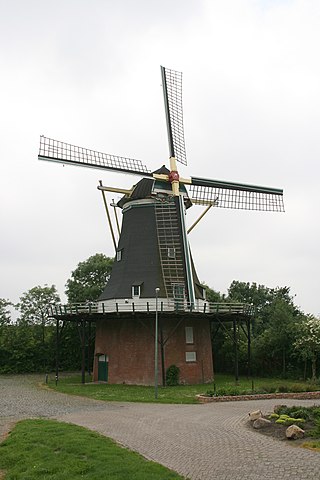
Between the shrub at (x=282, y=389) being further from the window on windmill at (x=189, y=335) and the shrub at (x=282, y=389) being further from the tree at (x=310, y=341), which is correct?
the window on windmill at (x=189, y=335)

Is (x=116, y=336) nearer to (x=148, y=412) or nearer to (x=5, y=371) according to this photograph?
(x=148, y=412)

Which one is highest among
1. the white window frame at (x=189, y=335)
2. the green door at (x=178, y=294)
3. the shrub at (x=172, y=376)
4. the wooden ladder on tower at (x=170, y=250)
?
the wooden ladder on tower at (x=170, y=250)

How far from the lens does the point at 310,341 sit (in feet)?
90.3

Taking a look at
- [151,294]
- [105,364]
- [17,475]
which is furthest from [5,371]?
[17,475]

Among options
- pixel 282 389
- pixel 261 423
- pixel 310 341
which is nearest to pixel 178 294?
pixel 310 341

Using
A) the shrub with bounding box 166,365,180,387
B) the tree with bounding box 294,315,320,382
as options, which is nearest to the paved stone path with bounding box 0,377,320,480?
the shrub with bounding box 166,365,180,387

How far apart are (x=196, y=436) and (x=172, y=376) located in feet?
50.1

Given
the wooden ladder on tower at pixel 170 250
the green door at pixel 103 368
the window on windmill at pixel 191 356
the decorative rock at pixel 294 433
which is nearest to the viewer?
the decorative rock at pixel 294 433

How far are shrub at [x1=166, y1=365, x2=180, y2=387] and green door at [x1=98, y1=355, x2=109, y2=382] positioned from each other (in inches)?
170

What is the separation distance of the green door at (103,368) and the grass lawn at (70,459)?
1748 cm

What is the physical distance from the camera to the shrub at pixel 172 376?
26.5m

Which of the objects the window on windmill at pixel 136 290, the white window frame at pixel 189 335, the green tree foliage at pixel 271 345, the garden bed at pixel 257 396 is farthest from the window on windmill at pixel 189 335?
the garden bed at pixel 257 396

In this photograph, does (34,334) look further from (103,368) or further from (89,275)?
(103,368)

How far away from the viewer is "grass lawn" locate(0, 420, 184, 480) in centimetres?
795
